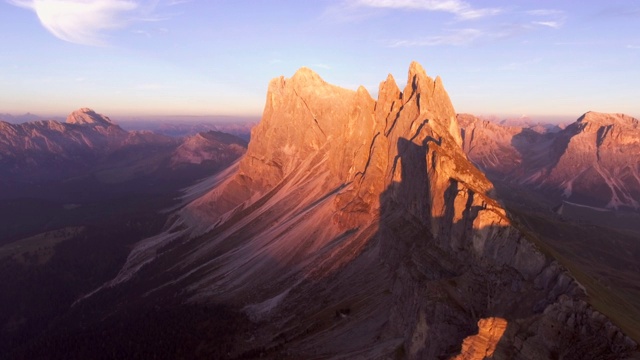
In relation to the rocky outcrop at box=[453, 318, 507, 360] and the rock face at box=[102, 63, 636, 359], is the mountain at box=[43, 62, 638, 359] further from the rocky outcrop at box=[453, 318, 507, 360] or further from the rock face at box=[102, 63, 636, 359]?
the rock face at box=[102, 63, 636, 359]

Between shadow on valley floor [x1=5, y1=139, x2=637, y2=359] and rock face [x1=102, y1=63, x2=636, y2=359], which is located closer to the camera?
rock face [x1=102, y1=63, x2=636, y2=359]

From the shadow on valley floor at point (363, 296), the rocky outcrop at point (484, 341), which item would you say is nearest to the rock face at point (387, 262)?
the rocky outcrop at point (484, 341)

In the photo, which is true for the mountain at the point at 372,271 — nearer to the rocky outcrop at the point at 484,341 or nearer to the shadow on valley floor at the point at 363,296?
the rocky outcrop at the point at 484,341

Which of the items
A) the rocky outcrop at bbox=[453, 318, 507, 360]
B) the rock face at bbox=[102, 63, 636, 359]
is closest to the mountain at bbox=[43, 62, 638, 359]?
the rocky outcrop at bbox=[453, 318, 507, 360]

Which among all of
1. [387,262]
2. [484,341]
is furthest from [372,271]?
[484,341]

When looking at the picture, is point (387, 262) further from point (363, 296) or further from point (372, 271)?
point (363, 296)

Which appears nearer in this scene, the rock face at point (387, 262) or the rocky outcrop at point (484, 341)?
the rocky outcrop at point (484, 341)
